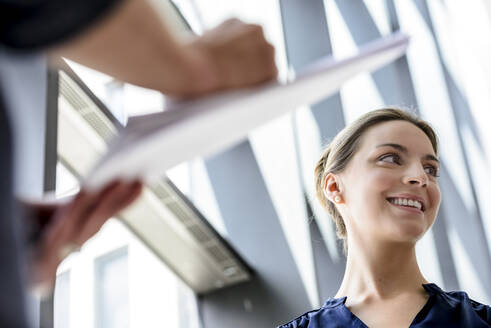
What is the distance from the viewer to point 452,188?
3787 millimetres

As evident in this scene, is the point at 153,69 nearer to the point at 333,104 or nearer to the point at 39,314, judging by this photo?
the point at 39,314

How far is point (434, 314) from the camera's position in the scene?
5.34ft

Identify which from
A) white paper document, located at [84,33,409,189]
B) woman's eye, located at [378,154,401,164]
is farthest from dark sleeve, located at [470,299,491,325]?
white paper document, located at [84,33,409,189]

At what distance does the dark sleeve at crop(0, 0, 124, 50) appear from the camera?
1.40ft

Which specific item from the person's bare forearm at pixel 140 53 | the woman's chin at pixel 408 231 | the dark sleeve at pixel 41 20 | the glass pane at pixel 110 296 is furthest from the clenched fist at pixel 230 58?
the glass pane at pixel 110 296

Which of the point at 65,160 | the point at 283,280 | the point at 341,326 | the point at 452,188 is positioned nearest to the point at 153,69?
the point at 341,326

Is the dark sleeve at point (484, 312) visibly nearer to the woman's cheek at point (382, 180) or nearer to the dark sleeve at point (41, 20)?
the woman's cheek at point (382, 180)

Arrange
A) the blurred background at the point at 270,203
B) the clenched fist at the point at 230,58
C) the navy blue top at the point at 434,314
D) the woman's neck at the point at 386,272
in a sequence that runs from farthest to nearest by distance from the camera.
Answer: the blurred background at the point at 270,203, the woman's neck at the point at 386,272, the navy blue top at the point at 434,314, the clenched fist at the point at 230,58

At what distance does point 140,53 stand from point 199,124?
62mm

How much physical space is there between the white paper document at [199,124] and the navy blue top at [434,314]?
1146 millimetres

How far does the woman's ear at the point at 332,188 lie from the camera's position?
74.7 inches

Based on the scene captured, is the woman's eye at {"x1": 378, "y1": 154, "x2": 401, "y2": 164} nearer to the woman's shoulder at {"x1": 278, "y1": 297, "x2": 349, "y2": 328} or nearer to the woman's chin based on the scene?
the woman's chin

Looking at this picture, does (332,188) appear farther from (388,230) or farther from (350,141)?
(388,230)

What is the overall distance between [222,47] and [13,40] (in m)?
0.17
